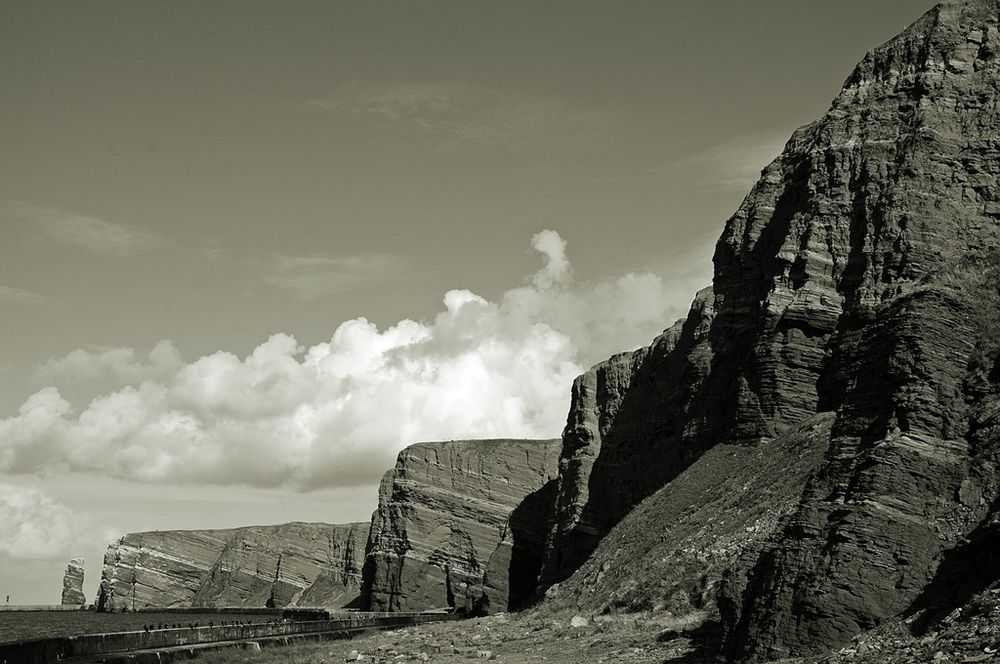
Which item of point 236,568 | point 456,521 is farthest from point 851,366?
point 236,568

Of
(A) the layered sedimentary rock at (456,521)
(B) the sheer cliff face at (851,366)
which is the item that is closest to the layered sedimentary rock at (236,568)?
(A) the layered sedimentary rock at (456,521)

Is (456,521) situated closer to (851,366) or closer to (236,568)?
(236,568)

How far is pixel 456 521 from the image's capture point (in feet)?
398

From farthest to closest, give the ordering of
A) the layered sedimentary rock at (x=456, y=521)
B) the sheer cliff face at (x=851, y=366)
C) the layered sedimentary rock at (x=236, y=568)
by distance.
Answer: the layered sedimentary rock at (x=236, y=568) → the layered sedimentary rock at (x=456, y=521) → the sheer cliff face at (x=851, y=366)

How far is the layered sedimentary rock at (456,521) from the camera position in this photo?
110875 millimetres

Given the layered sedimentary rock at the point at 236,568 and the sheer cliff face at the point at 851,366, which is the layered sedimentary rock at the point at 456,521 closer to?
the sheer cliff face at the point at 851,366

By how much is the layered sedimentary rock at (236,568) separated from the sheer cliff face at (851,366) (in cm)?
8744

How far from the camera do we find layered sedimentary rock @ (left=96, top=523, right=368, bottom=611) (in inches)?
6924

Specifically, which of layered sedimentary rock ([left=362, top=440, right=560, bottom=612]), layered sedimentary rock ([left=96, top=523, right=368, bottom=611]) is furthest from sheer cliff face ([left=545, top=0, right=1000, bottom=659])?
layered sedimentary rock ([left=96, top=523, right=368, bottom=611])

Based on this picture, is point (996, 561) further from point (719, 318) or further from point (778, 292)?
point (719, 318)

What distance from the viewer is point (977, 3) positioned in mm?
61812

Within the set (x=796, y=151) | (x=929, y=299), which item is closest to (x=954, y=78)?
(x=796, y=151)

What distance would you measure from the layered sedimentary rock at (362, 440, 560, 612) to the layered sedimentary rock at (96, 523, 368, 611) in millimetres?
50660

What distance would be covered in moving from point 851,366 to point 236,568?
15689cm
